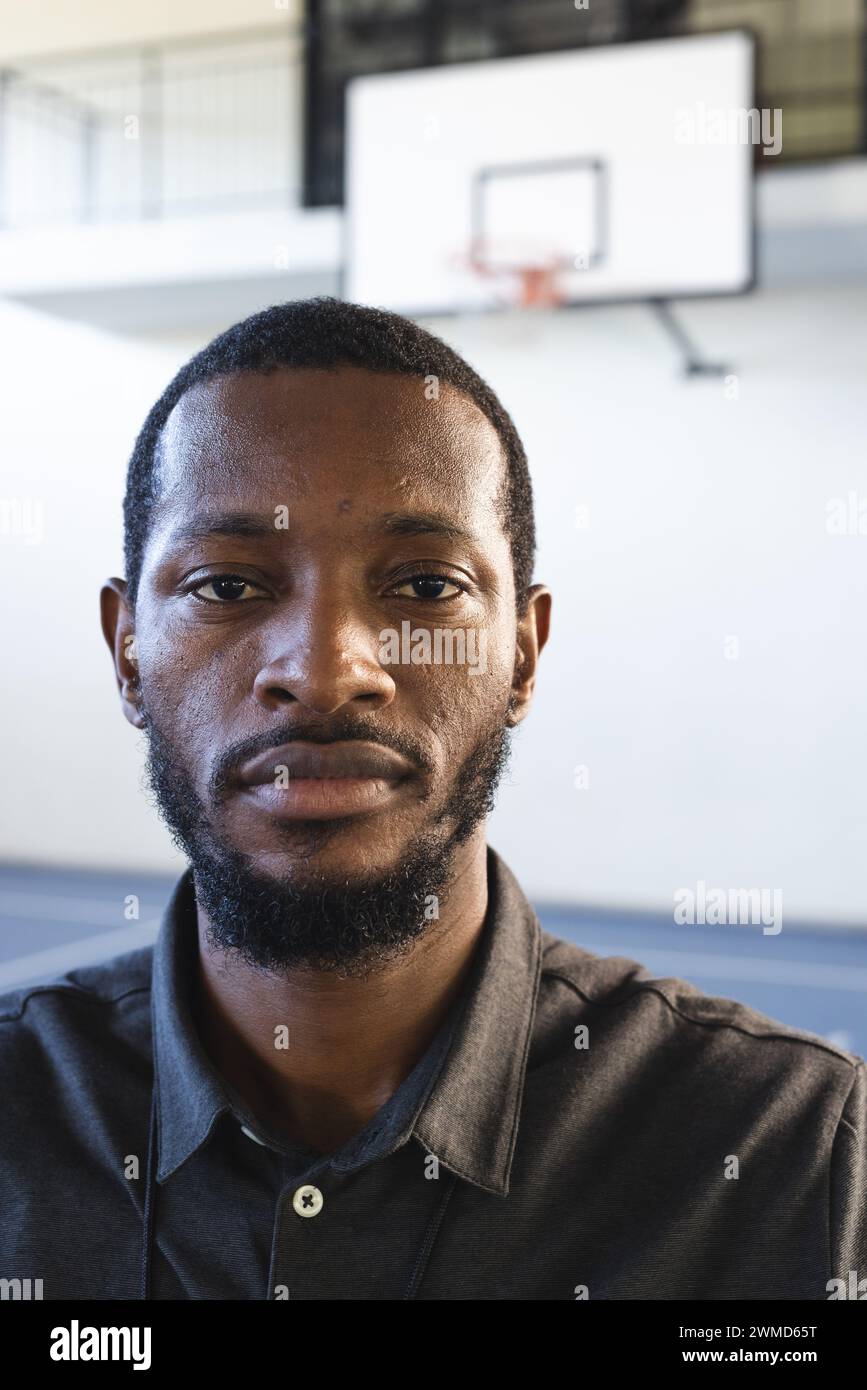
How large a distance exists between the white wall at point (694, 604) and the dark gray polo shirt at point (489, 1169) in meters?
5.62

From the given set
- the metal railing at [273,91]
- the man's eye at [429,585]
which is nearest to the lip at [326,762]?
the man's eye at [429,585]

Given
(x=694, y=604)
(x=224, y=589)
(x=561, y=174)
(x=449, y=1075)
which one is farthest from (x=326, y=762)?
(x=694, y=604)

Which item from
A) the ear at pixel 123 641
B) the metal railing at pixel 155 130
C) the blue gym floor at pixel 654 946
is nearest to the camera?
the ear at pixel 123 641

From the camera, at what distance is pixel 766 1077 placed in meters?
1.16

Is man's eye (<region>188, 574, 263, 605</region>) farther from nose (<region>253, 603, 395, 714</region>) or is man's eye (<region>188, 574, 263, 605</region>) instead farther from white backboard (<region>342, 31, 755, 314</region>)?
white backboard (<region>342, 31, 755, 314</region>)

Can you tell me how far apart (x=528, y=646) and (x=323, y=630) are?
0.31 m

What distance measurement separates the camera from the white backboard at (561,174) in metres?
5.29

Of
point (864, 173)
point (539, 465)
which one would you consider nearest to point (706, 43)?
point (864, 173)

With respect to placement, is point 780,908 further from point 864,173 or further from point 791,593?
point 864,173

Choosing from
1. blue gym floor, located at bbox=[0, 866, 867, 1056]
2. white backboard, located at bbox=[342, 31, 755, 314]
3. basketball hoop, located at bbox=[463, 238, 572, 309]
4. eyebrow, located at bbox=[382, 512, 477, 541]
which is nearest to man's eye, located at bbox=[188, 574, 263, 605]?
eyebrow, located at bbox=[382, 512, 477, 541]

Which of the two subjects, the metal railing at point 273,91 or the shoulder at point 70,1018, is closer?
the shoulder at point 70,1018

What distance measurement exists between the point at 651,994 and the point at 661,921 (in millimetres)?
5826

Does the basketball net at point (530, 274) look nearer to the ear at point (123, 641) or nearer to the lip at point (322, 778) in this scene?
the ear at point (123, 641)

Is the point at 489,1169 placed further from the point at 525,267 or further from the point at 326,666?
the point at 525,267
